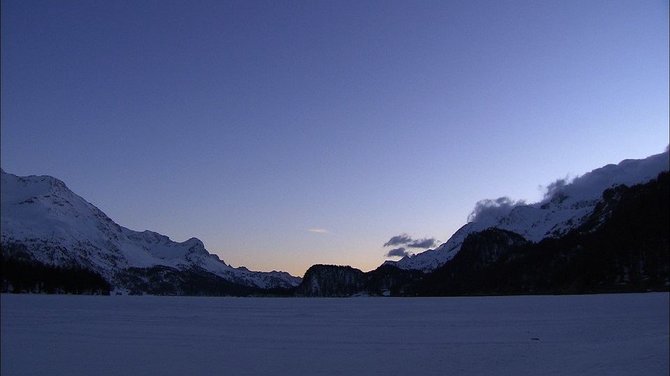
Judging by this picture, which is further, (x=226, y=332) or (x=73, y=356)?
(x=226, y=332)

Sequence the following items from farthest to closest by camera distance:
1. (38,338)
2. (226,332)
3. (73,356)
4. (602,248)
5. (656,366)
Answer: (602,248) < (226,332) < (38,338) < (73,356) < (656,366)

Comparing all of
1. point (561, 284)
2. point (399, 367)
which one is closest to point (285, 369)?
point (399, 367)

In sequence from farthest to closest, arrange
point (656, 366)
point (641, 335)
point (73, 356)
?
point (641, 335)
point (73, 356)
point (656, 366)

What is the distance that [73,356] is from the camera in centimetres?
2302

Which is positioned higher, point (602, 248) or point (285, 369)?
point (602, 248)

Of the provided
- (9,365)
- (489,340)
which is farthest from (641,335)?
(9,365)

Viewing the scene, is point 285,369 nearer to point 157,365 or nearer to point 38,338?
point 157,365

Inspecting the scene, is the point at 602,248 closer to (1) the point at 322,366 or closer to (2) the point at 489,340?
(2) the point at 489,340

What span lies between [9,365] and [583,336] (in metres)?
26.9

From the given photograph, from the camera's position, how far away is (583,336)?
94.6ft

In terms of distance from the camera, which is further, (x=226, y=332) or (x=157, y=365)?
(x=226, y=332)

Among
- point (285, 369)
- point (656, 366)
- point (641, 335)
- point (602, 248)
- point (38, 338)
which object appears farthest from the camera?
point (602, 248)

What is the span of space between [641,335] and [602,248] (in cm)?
14927

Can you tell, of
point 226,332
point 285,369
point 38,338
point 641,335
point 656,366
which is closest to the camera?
point 656,366
